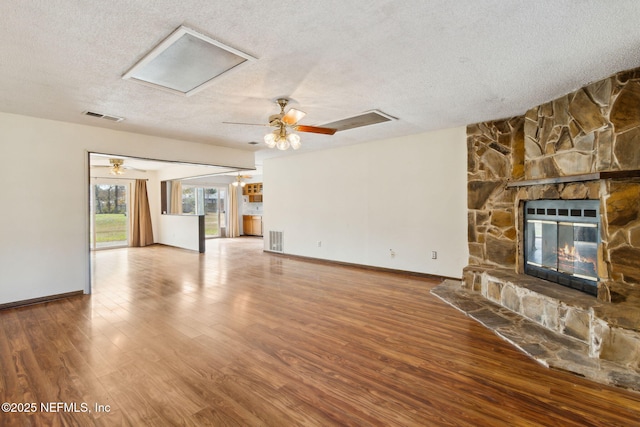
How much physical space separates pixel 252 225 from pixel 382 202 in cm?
779

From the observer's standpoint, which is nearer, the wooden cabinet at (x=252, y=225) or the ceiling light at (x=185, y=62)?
the ceiling light at (x=185, y=62)

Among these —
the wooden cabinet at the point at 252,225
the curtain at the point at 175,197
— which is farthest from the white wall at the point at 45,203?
the wooden cabinet at the point at 252,225

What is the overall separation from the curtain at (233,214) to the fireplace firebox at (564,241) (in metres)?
10.2

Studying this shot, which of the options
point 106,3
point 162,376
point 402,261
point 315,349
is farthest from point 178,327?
point 402,261

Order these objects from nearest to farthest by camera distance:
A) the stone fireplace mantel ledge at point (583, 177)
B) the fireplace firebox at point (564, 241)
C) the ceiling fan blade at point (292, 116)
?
the stone fireplace mantel ledge at point (583, 177) < the fireplace firebox at point (564, 241) < the ceiling fan blade at point (292, 116)

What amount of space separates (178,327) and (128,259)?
5288mm

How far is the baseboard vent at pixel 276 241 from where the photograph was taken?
25.6 feet

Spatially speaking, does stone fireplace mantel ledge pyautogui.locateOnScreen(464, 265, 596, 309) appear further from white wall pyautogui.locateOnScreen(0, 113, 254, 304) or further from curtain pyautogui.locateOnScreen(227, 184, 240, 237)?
curtain pyautogui.locateOnScreen(227, 184, 240, 237)

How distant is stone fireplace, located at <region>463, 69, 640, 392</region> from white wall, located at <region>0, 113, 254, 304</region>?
19.1 ft

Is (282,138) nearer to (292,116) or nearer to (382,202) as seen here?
(292,116)

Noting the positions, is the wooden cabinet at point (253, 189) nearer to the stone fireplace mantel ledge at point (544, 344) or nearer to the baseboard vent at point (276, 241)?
the baseboard vent at point (276, 241)

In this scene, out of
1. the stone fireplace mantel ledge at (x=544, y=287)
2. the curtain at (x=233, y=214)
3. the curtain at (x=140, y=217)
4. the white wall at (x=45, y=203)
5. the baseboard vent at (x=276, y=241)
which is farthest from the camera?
the curtain at (x=233, y=214)

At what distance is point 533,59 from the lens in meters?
2.59

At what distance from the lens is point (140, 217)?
968cm
